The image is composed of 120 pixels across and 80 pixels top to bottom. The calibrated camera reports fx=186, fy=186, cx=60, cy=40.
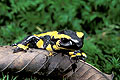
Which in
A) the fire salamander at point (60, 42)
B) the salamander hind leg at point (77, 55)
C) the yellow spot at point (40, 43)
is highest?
the fire salamander at point (60, 42)

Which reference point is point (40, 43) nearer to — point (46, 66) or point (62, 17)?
point (46, 66)

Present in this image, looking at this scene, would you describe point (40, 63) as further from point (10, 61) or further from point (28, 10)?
point (28, 10)

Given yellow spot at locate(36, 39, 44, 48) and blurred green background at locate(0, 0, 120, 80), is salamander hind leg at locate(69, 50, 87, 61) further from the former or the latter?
blurred green background at locate(0, 0, 120, 80)

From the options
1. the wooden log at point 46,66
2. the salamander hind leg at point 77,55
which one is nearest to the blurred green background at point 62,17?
the salamander hind leg at point 77,55

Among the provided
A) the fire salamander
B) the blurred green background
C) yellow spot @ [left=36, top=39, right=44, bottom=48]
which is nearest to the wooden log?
the fire salamander

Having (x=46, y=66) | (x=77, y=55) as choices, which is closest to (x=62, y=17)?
(x=77, y=55)

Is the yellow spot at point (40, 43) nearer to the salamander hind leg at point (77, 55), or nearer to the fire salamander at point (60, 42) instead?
the fire salamander at point (60, 42)

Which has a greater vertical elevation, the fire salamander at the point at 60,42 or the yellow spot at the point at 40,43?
the fire salamander at the point at 60,42

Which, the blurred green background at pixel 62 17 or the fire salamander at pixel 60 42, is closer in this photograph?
the fire salamander at pixel 60 42
